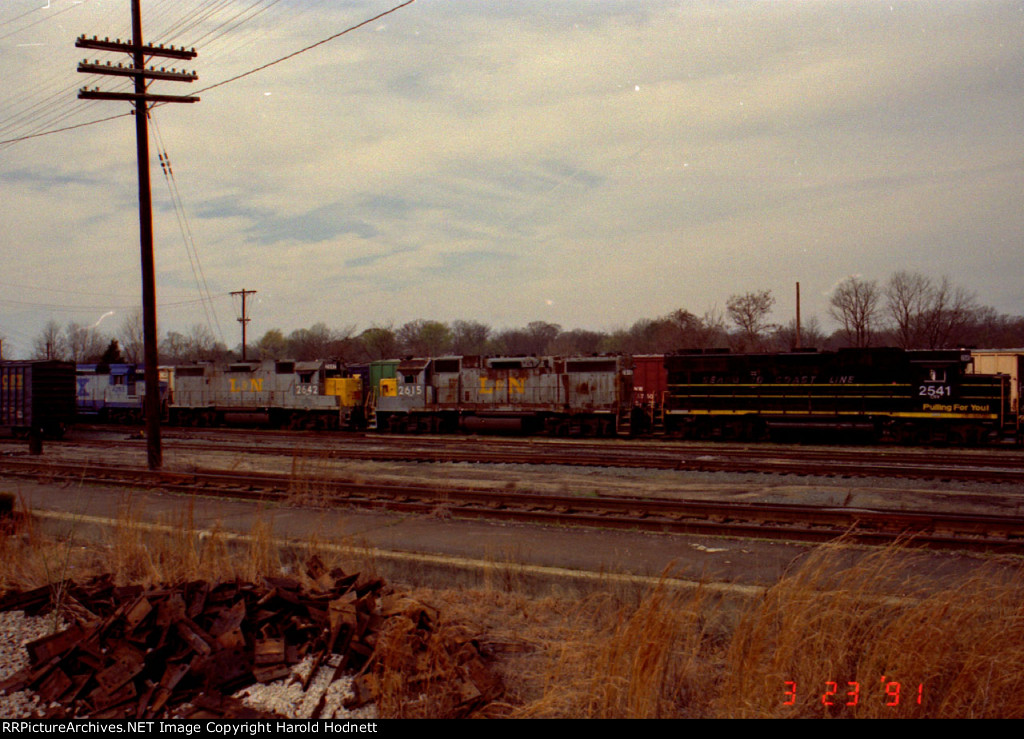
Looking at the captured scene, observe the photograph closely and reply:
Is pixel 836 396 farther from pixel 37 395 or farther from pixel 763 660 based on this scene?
pixel 37 395

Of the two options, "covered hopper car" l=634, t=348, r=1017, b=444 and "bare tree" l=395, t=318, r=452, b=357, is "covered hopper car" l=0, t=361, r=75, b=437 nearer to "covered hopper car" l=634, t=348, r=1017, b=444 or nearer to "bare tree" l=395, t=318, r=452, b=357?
"covered hopper car" l=634, t=348, r=1017, b=444

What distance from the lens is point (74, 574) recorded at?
6.97 meters

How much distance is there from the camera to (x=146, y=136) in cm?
1594

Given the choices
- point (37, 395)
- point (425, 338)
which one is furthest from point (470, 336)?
point (37, 395)

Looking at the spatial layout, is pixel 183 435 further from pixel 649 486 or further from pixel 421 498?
pixel 649 486

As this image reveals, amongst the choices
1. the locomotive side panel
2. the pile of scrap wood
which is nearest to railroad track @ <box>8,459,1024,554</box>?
the pile of scrap wood

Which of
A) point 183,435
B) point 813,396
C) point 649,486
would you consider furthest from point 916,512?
point 183,435

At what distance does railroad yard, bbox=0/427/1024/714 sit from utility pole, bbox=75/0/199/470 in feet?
6.06

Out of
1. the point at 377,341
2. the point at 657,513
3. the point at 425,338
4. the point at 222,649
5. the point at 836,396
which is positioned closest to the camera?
→ the point at 222,649

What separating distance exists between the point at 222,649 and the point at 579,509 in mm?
6979
